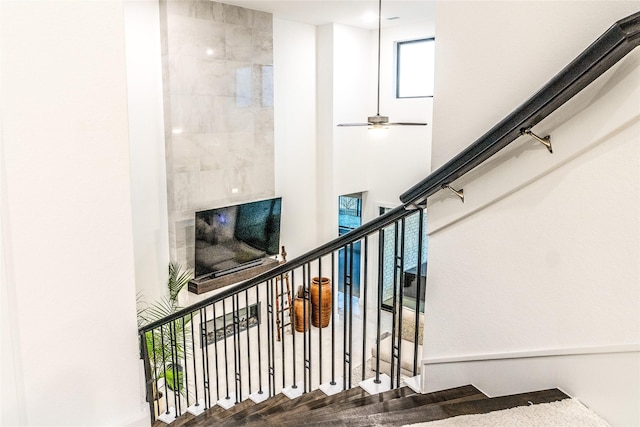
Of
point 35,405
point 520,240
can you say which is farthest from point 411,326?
point 35,405

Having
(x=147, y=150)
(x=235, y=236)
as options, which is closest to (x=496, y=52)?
(x=147, y=150)

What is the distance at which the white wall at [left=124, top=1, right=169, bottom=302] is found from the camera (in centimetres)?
565

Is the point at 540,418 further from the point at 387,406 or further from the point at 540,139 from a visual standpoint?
the point at 540,139

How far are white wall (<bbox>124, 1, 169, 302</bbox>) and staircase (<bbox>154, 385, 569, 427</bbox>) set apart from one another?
11.6 ft

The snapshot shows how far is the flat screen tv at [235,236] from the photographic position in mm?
6406

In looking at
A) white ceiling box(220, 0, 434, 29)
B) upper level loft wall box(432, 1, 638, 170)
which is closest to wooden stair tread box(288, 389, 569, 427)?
upper level loft wall box(432, 1, 638, 170)

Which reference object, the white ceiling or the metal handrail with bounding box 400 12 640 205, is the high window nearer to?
the white ceiling

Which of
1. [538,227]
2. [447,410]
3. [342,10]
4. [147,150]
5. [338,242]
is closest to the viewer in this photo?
[538,227]

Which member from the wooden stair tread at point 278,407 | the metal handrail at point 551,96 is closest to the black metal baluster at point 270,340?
the wooden stair tread at point 278,407

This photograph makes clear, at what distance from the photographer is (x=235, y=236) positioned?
6.81 meters

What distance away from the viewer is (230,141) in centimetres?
668

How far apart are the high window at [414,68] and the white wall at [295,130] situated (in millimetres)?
1335

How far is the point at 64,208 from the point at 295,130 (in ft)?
22.9

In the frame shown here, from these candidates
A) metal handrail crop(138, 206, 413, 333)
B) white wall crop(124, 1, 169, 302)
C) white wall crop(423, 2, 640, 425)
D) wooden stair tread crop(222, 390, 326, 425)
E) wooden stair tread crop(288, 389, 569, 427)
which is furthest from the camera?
white wall crop(124, 1, 169, 302)
